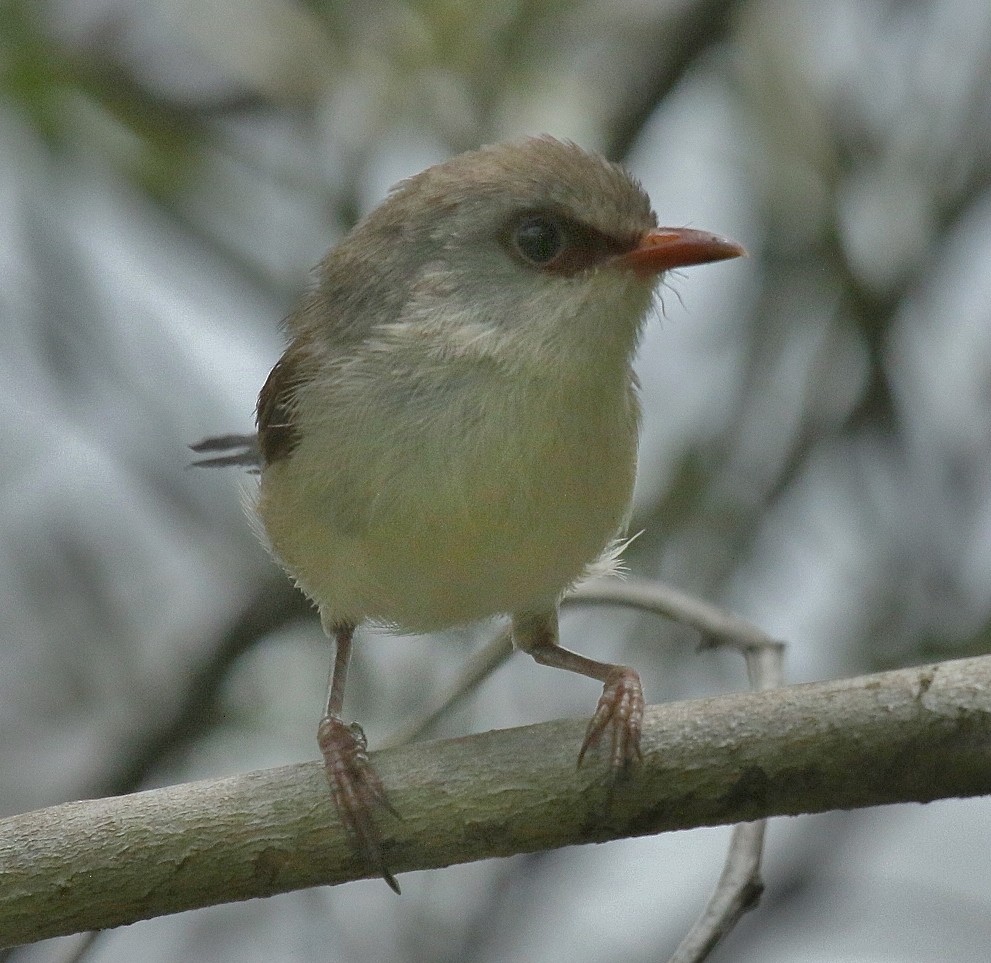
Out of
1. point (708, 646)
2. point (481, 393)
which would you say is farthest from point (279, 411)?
point (708, 646)

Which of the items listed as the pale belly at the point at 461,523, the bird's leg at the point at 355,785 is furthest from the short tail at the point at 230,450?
the bird's leg at the point at 355,785

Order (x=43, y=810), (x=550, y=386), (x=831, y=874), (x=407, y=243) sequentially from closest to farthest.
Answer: (x=43, y=810)
(x=550, y=386)
(x=407, y=243)
(x=831, y=874)

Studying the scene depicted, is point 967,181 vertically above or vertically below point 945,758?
above

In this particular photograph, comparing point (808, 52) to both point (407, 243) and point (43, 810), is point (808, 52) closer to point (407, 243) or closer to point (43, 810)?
point (407, 243)

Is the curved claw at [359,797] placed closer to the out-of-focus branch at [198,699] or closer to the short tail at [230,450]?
the short tail at [230,450]

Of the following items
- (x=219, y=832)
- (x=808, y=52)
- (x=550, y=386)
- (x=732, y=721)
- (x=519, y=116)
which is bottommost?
(x=219, y=832)

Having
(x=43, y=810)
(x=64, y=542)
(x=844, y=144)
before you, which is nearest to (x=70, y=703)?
(x=64, y=542)

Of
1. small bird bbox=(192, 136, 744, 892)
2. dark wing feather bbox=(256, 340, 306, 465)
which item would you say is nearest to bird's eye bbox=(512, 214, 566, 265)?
small bird bbox=(192, 136, 744, 892)
